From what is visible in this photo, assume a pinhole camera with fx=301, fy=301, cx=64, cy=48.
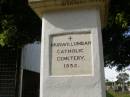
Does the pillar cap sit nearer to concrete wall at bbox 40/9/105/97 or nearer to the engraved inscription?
concrete wall at bbox 40/9/105/97

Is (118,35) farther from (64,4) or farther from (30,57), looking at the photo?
(30,57)

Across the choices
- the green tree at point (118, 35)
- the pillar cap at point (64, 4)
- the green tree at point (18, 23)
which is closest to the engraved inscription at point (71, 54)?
the pillar cap at point (64, 4)

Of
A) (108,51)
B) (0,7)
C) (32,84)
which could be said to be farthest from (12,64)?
(108,51)

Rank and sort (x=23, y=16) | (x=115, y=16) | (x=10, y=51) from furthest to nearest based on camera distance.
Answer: (x=10, y=51) → (x=23, y=16) → (x=115, y=16)

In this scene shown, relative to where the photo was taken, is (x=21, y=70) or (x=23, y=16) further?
(x=21, y=70)

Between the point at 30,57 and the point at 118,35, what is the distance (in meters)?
5.02

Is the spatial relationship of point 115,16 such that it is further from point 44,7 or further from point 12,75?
point 12,75

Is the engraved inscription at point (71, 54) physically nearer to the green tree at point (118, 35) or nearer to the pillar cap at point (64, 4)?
the pillar cap at point (64, 4)

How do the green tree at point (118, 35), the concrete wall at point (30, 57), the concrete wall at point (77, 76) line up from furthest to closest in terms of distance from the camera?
the concrete wall at point (30, 57), the green tree at point (118, 35), the concrete wall at point (77, 76)

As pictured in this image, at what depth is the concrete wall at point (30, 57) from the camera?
1175cm

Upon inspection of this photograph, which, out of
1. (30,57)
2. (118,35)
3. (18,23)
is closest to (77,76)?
(18,23)

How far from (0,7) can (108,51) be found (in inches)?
132

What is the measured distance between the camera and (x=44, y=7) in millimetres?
4328

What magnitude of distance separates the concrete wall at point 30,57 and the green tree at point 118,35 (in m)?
3.57
